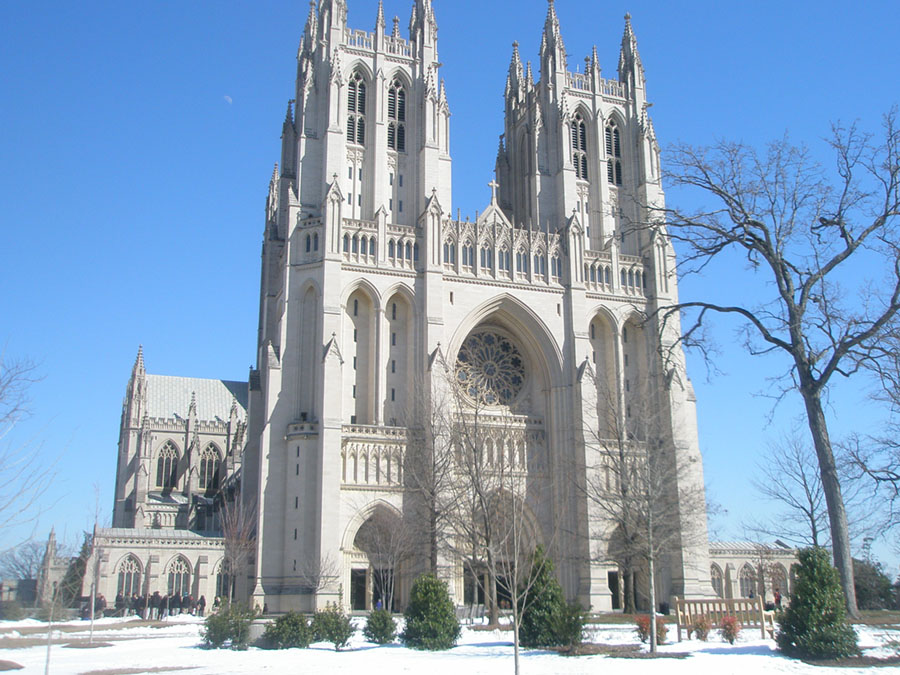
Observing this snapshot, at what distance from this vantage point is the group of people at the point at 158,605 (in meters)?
46.5

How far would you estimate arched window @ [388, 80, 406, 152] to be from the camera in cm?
5562

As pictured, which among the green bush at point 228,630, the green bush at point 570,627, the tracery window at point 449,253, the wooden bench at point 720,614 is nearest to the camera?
the green bush at point 570,627

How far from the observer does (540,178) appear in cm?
5806

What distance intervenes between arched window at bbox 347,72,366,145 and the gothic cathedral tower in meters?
0.09

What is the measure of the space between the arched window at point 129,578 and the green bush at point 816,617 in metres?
41.5

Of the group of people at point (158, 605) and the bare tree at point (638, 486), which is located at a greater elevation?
the bare tree at point (638, 486)

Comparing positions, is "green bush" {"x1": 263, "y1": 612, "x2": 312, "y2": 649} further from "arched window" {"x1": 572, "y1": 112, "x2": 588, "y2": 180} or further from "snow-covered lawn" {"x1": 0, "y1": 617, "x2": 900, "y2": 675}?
"arched window" {"x1": 572, "y1": 112, "x2": 588, "y2": 180}

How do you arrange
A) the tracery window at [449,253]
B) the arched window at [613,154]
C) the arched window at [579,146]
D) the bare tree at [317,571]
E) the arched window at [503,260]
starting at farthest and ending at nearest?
the arched window at [613,154], the arched window at [579,146], the arched window at [503,260], the tracery window at [449,253], the bare tree at [317,571]

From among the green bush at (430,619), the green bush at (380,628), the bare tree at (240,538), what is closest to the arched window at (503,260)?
the bare tree at (240,538)

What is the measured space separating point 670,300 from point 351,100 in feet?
76.2

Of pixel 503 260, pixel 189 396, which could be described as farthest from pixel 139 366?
pixel 503 260

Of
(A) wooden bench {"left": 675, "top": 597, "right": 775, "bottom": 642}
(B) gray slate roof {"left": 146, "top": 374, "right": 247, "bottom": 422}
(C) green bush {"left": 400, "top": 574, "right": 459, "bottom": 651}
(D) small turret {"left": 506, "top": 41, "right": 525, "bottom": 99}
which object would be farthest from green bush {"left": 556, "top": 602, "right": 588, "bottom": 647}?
(B) gray slate roof {"left": 146, "top": 374, "right": 247, "bottom": 422}

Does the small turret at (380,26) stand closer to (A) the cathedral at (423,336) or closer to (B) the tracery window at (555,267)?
(A) the cathedral at (423,336)

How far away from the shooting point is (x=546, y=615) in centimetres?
2345
